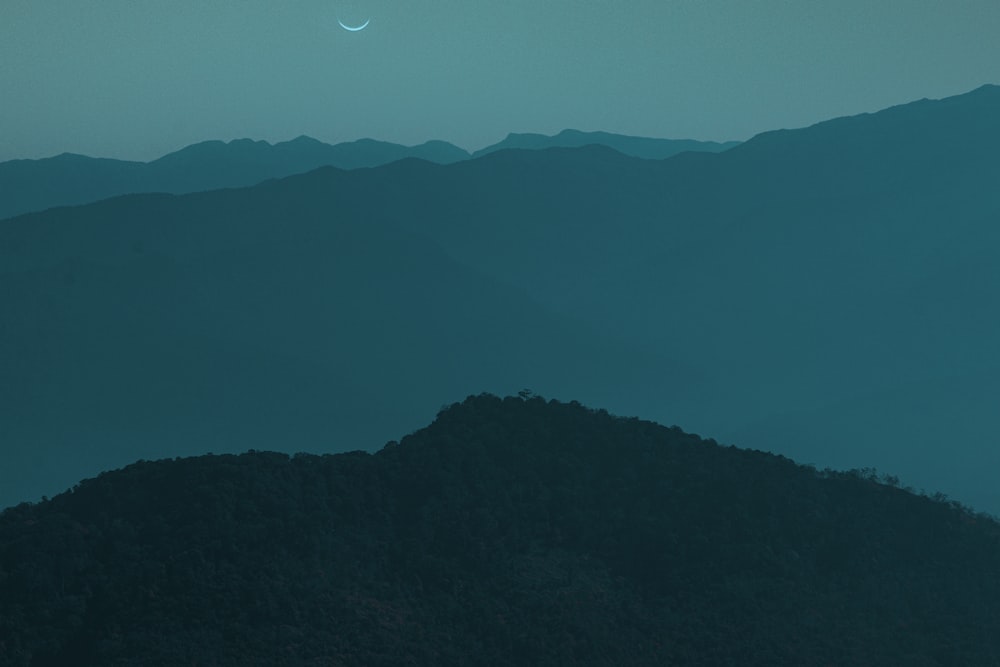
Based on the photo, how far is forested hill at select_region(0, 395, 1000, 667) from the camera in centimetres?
2675

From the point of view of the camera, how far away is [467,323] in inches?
6181

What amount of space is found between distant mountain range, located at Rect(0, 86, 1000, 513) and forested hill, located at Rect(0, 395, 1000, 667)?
6310 centimetres

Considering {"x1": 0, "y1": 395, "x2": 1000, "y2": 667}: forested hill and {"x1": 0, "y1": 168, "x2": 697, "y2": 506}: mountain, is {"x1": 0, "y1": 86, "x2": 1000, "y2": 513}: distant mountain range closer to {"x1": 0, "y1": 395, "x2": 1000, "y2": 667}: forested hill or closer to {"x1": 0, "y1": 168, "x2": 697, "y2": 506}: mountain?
{"x1": 0, "y1": 168, "x2": 697, "y2": 506}: mountain

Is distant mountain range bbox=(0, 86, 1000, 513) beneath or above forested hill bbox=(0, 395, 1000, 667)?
above

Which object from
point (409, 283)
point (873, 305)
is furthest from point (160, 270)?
point (873, 305)

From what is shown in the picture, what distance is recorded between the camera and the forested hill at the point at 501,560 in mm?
26750

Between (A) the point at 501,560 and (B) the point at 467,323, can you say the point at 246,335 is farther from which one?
(A) the point at 501,560

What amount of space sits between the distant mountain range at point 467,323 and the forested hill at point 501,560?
6310 centimetres

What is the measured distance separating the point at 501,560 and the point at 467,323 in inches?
4950

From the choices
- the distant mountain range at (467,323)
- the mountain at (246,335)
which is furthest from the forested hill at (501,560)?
the mountain at (246,335)

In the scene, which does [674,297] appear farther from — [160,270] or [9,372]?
[9,372]

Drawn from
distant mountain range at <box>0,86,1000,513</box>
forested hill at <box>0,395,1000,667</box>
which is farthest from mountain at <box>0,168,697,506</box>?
forested hill at <box>0,395,1000,667</box>

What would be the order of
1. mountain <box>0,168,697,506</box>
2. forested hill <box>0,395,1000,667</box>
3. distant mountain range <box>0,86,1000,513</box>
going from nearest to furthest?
forested hill <box>0,395,1000,667</box> < distant mountain range <box>0,86,1000,513</box> < mountain <box>0,168,697,506</box>

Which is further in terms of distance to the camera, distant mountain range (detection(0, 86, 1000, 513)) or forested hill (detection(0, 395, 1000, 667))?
distant mountain range (detection(0, 86, 1000, 513))
